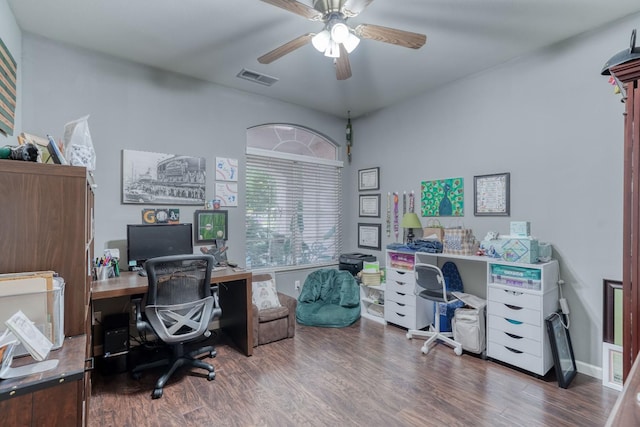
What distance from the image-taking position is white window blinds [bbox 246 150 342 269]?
3777 millimetres

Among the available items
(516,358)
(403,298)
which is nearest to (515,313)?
(516,358)

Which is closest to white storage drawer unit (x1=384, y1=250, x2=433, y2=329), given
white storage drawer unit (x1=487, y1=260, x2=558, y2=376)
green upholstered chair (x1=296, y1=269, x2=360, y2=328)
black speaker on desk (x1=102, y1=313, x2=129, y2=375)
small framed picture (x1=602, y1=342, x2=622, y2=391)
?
green upholstered chair (x1=296, y1=269, x2=360, y2=328)

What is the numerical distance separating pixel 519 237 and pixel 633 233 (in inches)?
51.8

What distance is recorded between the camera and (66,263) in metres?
1.33

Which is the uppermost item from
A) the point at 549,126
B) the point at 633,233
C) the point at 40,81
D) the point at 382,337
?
the point at 40,81

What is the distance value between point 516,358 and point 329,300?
200cm

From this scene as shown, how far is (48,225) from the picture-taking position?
1293 millimetres

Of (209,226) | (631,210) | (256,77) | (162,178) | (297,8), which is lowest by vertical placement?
(209,226)

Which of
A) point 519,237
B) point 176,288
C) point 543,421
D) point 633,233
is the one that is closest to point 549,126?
point 519,237

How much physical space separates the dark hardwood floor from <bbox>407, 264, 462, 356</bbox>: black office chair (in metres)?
0.10

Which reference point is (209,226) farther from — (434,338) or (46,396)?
(434,338)

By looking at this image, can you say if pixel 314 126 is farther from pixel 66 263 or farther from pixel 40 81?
pixel 66 263

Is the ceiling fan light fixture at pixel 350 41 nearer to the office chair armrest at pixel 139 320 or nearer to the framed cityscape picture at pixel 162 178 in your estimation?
the framed cityscape picture at pixel 162 178

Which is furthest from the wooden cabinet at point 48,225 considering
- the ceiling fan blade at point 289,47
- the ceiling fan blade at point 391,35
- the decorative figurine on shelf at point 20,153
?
the ceiling fan blade at point 391,35
